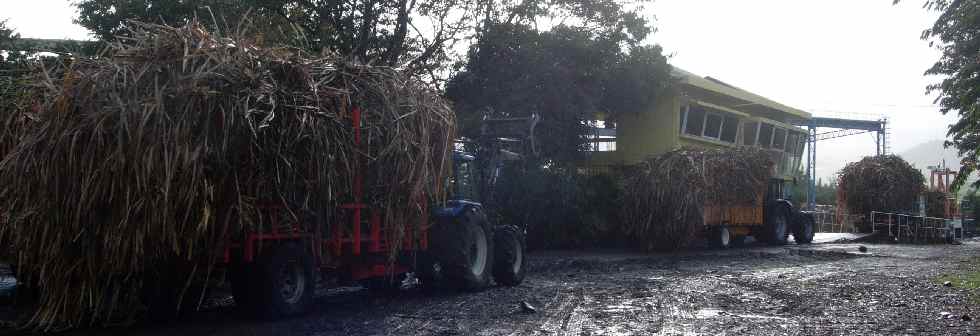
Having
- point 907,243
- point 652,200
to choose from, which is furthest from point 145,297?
point 907,243

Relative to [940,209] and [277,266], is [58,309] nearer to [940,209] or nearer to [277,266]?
[277,266]

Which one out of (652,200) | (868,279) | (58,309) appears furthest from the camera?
(652,200)

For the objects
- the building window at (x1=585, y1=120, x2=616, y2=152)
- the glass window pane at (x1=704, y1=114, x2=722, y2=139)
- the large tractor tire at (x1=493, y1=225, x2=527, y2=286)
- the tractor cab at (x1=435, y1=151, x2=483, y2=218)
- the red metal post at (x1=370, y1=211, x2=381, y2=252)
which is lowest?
the large tractor tire at (x1=493, y1=225, x2=527, y2=286)

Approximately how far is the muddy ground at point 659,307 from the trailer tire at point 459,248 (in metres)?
0.23

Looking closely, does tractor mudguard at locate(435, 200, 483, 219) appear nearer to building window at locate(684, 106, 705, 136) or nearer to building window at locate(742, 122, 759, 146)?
building window at locate(684, 106, 705, 136)

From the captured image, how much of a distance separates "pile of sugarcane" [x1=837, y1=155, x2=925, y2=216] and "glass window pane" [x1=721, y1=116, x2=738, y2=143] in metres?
5.36

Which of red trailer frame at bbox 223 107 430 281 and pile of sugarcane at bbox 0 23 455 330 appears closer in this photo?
pile of sugarcane at bbox 0 23 455 330

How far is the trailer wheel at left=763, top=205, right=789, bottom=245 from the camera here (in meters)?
26.8

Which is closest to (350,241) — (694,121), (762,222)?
(762,222)

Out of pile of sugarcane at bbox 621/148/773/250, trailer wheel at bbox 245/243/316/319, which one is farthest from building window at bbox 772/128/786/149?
trailer wheel at bbox 245/243/316/319

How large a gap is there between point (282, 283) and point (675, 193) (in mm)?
14754

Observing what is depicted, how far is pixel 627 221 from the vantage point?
23.3 meters

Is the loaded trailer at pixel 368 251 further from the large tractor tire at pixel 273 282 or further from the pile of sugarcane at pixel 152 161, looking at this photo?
the pile of sugarcane at pixel 152 161

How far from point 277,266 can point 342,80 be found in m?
2.13
